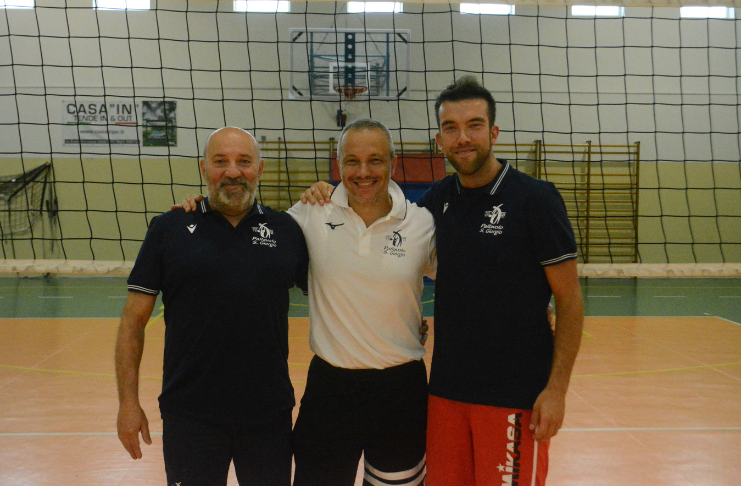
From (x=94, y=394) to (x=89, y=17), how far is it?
9.03 meters

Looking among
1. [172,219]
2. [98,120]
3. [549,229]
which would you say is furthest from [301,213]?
[98,120]

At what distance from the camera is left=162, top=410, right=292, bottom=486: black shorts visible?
1.85m

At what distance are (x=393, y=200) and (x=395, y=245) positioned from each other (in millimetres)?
173

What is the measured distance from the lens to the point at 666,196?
1134 cm

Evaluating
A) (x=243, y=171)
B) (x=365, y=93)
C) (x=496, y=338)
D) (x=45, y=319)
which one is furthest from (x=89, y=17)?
(x=496, y=338)

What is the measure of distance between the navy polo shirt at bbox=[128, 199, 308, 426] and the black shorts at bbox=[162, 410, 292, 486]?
1.7 inches

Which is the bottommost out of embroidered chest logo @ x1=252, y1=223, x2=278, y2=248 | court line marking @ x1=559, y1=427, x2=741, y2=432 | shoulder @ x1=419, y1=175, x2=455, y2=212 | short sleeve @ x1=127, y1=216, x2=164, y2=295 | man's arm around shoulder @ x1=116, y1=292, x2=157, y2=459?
court line marking @ x1=559, y1=427, x2=741, y2=432

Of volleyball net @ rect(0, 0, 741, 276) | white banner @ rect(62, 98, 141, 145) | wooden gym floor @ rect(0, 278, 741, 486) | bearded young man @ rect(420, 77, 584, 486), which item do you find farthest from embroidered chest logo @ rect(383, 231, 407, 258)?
white banner @ rect(62, 98, 141, 145)

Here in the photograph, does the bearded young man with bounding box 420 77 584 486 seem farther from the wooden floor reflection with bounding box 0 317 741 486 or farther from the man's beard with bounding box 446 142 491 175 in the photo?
the wooden floor reflection with bounding box 0 317 741 486

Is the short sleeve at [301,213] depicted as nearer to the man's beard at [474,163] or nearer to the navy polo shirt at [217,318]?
the navy polo shirt at [217,318]

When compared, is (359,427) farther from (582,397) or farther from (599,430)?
(582,397)

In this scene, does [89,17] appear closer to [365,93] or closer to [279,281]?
[365,93]

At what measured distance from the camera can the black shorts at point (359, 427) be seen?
6.46 feet

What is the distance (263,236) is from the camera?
1.96 metres
